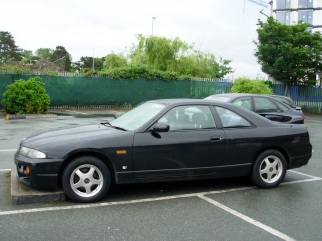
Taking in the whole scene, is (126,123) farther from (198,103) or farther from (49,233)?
(49,233)

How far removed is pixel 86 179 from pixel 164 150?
3.85ft

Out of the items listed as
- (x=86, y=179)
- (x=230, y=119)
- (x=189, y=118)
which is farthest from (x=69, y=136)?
(x=230, y=119)

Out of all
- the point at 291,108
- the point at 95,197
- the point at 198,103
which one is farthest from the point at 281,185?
the point at 291,108

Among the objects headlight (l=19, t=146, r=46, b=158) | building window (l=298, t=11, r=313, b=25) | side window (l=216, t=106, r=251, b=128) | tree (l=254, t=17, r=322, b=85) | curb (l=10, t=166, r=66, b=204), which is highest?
building window (l=298, t=11, r=313, b=25)

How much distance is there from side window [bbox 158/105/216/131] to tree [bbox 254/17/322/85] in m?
20.8

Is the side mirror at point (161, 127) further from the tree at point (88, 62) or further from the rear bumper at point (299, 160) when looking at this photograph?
the tree at point (88, 62)

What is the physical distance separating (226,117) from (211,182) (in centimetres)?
123

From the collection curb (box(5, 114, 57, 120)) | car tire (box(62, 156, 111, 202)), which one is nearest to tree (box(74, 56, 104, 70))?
curb (box(5, 114, 57, 120))

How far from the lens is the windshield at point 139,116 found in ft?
18.6

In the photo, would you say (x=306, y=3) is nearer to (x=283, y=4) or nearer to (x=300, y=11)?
(x=300, y=11)

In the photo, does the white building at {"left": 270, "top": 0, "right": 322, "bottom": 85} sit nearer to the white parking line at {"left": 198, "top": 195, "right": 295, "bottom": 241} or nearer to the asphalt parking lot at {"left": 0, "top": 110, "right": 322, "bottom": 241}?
the asphalt parking lot at {"left": 0, "top": 110, "right": 322, "bottom": 241}

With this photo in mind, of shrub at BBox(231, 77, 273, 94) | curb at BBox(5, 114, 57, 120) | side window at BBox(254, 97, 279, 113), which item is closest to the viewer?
side window at BBox(254, 97, 279, 113)

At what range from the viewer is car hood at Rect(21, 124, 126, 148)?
A: 5.20m

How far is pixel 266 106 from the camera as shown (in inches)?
430
